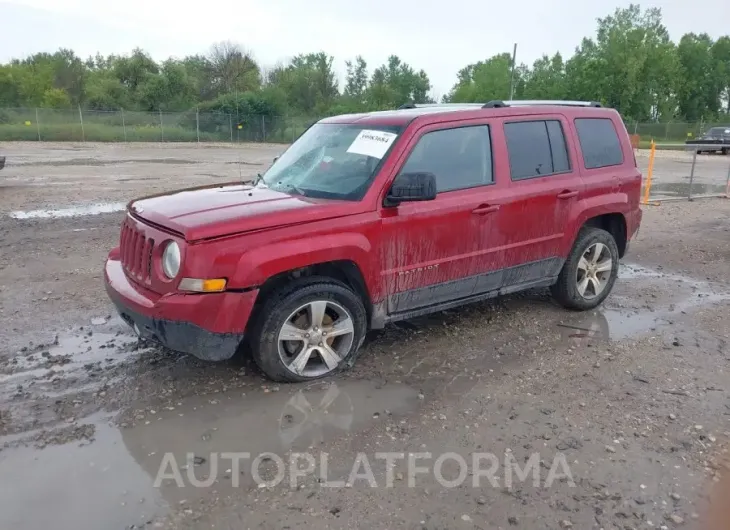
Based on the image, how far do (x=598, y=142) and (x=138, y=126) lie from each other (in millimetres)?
41132

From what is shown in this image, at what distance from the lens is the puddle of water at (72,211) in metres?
10.6

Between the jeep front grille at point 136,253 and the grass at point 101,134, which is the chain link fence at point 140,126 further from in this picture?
the jeep front grille at point 136,253

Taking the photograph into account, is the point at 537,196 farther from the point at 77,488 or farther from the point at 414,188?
the point at 77,488

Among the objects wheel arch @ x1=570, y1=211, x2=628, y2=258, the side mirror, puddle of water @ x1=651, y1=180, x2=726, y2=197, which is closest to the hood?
the side mirror

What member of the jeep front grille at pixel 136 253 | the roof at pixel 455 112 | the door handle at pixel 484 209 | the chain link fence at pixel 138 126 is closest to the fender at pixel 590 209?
the roof at pixel 455 112

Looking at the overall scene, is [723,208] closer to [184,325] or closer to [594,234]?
[594,234]

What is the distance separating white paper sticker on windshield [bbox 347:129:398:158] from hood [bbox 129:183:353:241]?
0.54 metres

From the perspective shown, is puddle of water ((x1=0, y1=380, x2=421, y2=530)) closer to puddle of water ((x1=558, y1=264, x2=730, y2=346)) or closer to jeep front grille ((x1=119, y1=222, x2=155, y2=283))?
jeep front grille ((x1=119, y1=222, x2=155, y2=283))

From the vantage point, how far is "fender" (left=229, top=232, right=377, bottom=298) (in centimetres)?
392

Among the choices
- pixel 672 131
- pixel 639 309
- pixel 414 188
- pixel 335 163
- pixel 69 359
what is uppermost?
pixel 672 131

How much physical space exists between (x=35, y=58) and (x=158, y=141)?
37798mm

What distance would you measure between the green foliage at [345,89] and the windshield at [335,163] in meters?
42.6

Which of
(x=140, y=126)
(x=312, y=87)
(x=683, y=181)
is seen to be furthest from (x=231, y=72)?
(x=683, y=181)

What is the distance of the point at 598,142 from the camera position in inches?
234
